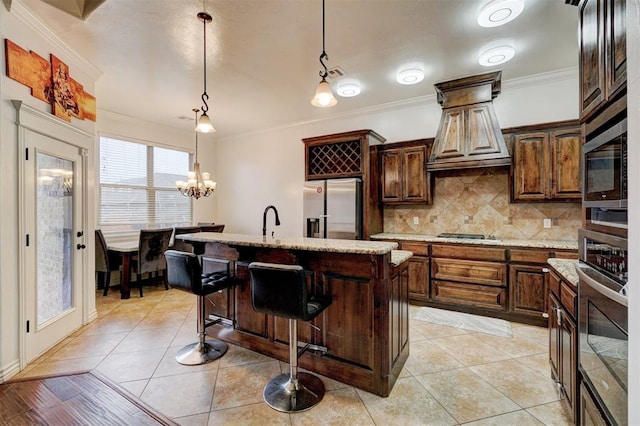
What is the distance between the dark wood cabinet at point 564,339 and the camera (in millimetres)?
1497

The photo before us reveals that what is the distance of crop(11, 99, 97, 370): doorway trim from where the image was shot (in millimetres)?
2354

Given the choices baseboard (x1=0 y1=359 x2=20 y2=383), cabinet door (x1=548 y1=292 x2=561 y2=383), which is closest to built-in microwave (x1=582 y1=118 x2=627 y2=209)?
cabinet door (x1=548 y1=292 x2=561 y2=383)

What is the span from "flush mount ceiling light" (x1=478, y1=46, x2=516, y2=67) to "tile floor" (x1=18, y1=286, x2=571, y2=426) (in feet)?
9.64

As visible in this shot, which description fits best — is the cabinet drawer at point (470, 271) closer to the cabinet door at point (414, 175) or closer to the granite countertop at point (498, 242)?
the granite countertop at point (498, 242)

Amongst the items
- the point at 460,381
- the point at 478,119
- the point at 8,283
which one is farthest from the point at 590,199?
the point at 8,283

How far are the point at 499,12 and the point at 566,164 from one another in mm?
1893

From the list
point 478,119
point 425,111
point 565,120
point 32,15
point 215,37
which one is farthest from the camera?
point 425,111

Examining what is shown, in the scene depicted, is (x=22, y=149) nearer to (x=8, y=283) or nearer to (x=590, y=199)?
(x=8, y=283)

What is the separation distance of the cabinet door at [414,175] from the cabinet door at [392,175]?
2.7 inches

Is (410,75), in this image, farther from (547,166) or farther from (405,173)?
(547,166)

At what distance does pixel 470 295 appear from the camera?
347 cm

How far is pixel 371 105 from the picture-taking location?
14.7 ft

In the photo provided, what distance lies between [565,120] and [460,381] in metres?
3.12

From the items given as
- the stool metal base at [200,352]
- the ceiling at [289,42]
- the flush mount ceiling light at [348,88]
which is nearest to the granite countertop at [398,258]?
the stool metal base at [200,352]
